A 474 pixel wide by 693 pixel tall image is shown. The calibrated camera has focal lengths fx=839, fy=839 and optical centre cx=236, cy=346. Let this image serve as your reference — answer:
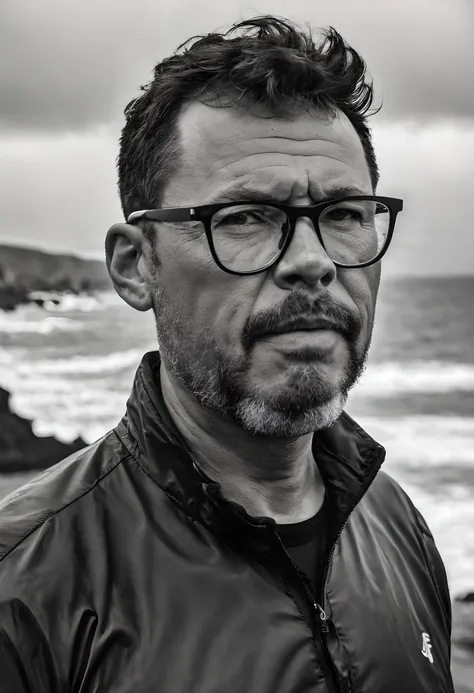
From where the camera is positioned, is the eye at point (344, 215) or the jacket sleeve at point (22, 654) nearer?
the jacket sleeve at point (22, 654)

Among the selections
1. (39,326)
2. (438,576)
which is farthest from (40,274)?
(438,576)

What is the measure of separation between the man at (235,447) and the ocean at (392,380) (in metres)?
2.32

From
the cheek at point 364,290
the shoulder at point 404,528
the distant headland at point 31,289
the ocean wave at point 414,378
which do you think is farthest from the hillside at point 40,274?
the cheek at point 364,290

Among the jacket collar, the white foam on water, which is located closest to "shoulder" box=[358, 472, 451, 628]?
the jacket collar

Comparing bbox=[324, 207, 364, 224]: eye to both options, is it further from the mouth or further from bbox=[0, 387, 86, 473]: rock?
bbox=[0, 387, 86, 473]: rock

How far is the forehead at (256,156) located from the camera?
4.25 ft

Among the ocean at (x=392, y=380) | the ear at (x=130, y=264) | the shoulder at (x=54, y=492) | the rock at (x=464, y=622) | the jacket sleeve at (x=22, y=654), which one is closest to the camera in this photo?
the jacket sleeve at (x=22, y=654)

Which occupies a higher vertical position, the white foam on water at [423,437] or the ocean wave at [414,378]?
the ocean wave at [414,378]

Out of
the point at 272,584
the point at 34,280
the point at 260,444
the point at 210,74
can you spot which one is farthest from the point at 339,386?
the point at 34,280

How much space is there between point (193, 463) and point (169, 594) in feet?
0.64

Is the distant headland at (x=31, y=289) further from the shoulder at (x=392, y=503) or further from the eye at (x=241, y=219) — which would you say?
the eye at (x=241, y=219)

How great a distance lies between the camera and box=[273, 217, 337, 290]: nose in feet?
4.11

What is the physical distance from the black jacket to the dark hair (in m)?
0.36

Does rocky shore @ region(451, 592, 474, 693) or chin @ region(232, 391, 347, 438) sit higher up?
chin @ region(232, 391, 347, 438)
